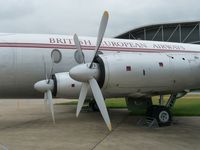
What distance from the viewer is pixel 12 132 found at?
11.8 metres

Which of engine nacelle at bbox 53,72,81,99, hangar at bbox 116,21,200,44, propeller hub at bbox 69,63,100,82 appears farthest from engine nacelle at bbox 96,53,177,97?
hangar at bbox 116,21,200,44

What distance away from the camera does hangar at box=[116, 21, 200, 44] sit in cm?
5797

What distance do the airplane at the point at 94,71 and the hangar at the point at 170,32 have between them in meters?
44.5

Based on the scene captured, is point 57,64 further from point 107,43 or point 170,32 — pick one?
point 170,32

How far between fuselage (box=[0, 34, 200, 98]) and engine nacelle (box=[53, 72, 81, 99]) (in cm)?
172

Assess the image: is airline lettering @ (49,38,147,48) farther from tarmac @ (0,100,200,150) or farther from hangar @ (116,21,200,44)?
hangar @ (116,21,200,44)

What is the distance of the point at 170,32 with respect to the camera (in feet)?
201

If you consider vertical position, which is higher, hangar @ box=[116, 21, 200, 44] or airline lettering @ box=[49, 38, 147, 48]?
hangar @ box=[116, 21, 200, 44]

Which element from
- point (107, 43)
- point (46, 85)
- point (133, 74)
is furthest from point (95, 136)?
point (107, 43)

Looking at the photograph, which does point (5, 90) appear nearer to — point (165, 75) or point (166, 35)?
point (165, 75)

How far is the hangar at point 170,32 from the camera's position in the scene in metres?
58.0

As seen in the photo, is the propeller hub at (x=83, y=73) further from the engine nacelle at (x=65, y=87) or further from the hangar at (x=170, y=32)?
the hangar at (x=170, y=32)

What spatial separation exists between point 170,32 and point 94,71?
52328 millimetres

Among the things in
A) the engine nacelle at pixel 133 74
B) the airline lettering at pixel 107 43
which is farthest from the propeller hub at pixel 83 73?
the airline lettering at pixel 107 43
